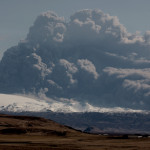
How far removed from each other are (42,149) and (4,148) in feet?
36.3

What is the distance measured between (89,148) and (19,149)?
21.8m

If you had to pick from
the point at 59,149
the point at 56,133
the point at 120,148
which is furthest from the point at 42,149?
the point at 56,133

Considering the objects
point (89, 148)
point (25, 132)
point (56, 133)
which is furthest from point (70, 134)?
point (89, 148)

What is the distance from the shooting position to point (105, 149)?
125188mm

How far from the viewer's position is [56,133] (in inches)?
7766

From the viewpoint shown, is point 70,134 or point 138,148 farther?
point 70,134

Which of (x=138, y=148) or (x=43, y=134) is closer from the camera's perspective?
(x=138, y=148)

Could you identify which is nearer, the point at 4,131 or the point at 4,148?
the point at 4,148

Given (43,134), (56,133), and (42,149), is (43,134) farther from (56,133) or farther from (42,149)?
(42,149)

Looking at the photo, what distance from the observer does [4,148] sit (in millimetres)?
120500

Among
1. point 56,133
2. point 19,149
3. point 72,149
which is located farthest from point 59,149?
point 56,133

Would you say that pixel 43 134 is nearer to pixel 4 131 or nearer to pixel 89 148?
pixel 4 131

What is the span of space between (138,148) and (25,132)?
270 ft

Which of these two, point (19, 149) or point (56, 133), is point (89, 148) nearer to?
point (19, 149)
